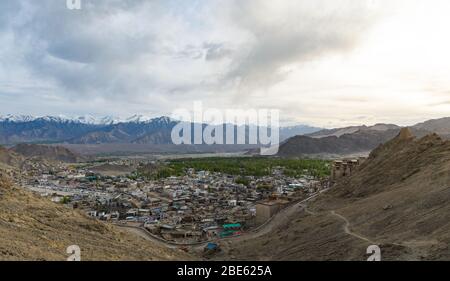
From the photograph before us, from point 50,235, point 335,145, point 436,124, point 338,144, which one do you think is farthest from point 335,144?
point 50,235

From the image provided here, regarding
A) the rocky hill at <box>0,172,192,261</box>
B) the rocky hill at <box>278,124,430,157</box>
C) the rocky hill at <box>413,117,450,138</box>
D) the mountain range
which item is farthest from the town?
the rocky hill at <box>413,117,450,138</box>

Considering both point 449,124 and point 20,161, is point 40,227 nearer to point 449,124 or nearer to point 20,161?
point 20,161

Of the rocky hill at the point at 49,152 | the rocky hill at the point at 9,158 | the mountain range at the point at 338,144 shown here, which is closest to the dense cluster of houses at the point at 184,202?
the rocky hill at the point at 9,158

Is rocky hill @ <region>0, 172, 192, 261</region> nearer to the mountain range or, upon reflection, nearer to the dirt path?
the dirt path

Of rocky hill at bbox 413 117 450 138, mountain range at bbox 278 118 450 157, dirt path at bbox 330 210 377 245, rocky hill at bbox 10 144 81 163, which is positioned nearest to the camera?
dirt path at bbox 330 210 377 245

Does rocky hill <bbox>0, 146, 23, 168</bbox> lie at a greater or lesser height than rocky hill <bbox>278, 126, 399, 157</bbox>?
lesser
